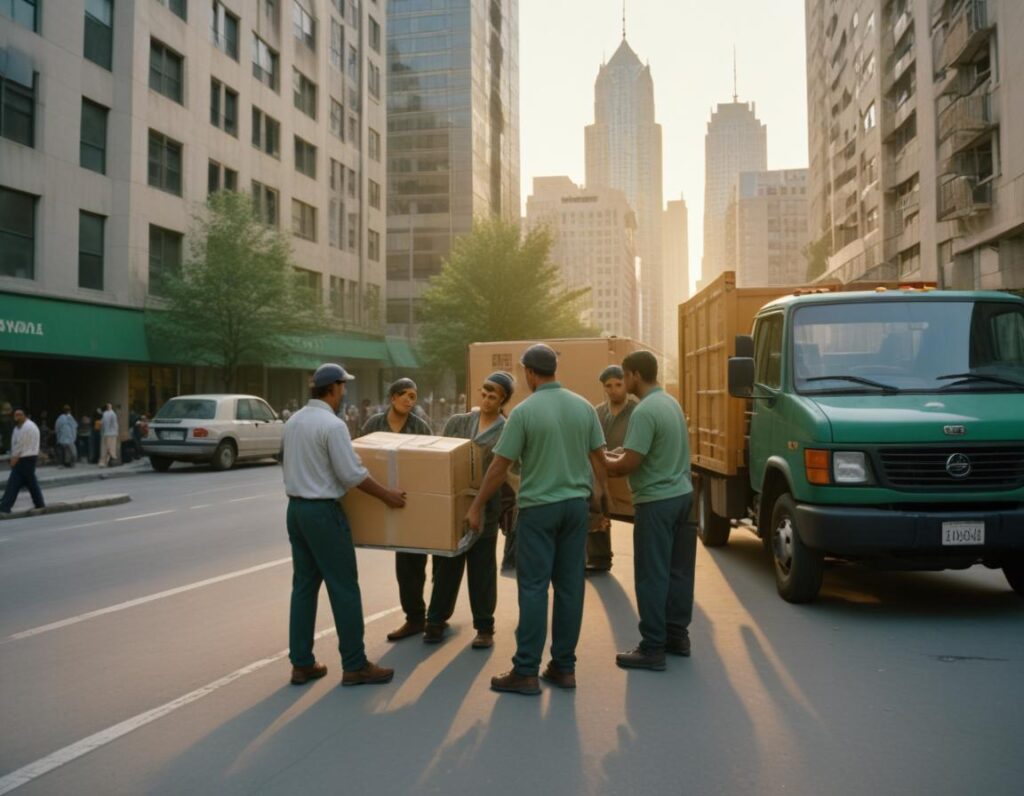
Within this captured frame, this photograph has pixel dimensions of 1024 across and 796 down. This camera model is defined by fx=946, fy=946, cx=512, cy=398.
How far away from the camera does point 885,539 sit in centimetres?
646

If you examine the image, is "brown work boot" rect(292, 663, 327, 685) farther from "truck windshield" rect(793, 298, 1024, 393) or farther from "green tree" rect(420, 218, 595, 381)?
"green tree" rect(420, 218, 595, 381)

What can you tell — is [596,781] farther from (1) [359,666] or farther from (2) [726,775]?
(1) [359,666]

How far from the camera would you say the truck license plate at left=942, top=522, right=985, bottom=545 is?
254 inches

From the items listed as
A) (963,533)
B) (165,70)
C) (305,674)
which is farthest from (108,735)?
(165,70)

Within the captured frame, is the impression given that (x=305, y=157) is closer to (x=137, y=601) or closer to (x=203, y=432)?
(x=203, y=432)

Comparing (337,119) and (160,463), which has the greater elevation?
(337,119)

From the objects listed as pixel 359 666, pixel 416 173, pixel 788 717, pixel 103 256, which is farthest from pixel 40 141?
pixel 416 173

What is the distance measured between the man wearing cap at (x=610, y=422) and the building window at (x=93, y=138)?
2406 cm

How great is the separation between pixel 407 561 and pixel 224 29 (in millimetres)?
35434

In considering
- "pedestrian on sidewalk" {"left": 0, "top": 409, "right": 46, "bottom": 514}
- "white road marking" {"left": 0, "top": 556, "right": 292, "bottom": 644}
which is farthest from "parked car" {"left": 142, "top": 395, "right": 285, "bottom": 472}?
"white road marking" {"left": 0, "top": 556, "right": 292, "bottom": 644}

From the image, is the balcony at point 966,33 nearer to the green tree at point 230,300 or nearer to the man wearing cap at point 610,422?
the green tree at point 230,300

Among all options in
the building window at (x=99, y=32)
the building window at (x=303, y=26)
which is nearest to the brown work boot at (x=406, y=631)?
the building window at (x=99, y=32)

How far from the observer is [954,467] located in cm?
652

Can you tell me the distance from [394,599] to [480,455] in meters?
2.11
